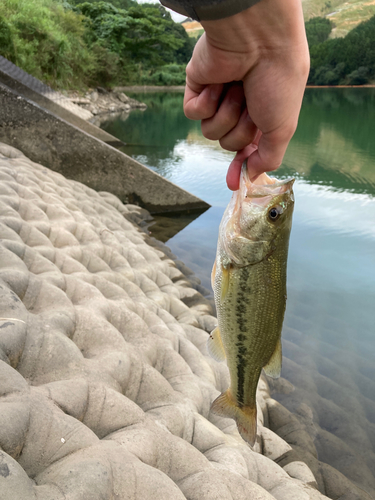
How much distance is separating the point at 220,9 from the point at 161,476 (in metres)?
1.93

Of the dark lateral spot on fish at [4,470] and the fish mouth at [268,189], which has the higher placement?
the fish mouth at [268,189]

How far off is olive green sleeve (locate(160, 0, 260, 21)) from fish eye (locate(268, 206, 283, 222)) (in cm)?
91

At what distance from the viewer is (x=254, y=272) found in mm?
1858

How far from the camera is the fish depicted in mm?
1773

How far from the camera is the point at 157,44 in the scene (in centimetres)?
5356

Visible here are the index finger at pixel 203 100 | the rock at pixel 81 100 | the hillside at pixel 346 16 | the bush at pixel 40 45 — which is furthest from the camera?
the hillside at pixel 346 16

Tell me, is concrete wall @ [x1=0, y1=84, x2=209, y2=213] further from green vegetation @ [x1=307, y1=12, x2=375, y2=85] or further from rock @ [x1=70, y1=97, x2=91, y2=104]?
green vegetation @ [x1=307, y1=12, x2=375, y2=85]

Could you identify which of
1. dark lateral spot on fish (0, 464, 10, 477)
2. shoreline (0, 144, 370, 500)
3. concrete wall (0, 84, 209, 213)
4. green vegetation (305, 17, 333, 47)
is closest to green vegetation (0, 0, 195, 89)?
concrete wall (0, 84, 209, 213)

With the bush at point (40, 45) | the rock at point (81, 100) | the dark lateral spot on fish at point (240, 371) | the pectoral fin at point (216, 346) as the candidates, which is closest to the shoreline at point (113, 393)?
the dark lateral spot on fish at point (240, 371)

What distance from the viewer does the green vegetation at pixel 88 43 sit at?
22641 mm

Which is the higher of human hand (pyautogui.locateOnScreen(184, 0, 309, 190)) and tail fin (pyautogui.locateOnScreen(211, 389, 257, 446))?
human hand (pyautogui.locateOnScreen(184, 0, 309, 190))

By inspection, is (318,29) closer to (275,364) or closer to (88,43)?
(88,43)

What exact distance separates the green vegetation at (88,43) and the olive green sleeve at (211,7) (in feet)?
77.6

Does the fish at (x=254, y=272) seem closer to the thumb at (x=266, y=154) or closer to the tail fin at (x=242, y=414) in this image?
the thumb at (x=266, y=154)
